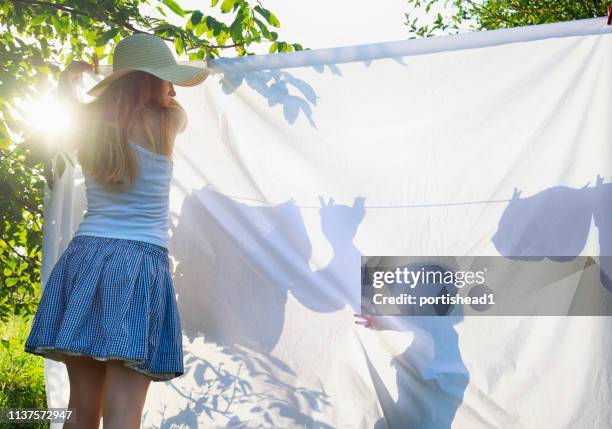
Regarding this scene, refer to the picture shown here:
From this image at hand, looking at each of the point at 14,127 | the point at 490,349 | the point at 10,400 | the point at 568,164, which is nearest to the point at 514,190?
the point at 568,164

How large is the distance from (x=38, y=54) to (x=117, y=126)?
107cm

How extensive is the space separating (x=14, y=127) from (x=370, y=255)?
1.42m

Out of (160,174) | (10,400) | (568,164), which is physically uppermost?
(568,164)

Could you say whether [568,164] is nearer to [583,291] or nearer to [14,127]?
[583,291]

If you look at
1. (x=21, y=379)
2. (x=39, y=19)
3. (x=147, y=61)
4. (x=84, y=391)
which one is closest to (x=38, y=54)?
(x=39, y=19)

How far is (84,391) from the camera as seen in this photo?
2229mm

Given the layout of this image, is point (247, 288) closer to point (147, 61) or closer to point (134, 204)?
point (134, 204)

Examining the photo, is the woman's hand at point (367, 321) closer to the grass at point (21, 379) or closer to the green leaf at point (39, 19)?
the green leaf at point (39, 19)

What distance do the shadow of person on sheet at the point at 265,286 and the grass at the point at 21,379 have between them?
191cm

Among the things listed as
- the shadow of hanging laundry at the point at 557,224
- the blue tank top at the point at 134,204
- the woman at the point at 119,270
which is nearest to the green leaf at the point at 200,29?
the woman at the point at 119,270

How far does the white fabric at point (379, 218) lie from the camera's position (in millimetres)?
2697

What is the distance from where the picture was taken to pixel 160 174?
2283 millimetres

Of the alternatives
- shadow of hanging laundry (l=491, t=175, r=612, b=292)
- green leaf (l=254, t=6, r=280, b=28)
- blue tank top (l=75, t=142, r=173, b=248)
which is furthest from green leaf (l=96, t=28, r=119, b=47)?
shadow of hanging laundry (l=491, t=175, r=612, b=292)

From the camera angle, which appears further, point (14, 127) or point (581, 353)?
point (14, 127)
